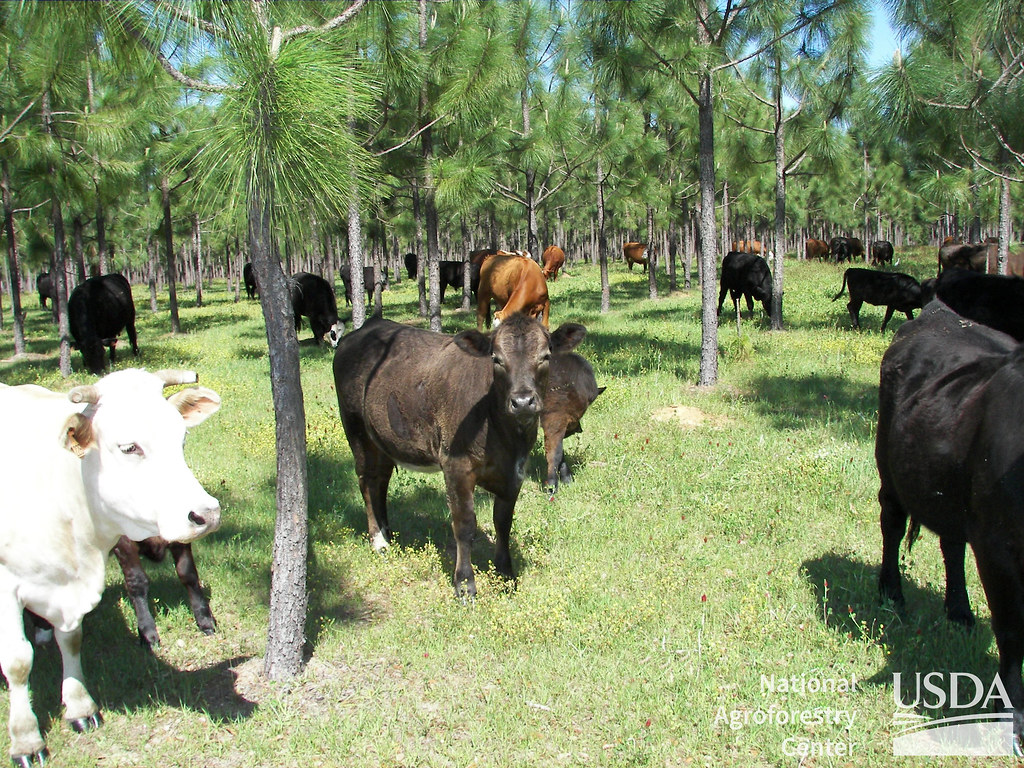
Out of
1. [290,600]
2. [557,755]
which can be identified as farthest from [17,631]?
[557,755]

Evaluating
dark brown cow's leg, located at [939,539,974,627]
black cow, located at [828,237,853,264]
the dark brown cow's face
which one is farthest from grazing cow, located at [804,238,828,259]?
the dark brown cow's face

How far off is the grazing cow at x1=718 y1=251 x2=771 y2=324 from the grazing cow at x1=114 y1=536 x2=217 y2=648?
14.9 metres

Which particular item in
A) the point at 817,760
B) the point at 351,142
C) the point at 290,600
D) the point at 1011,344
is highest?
the point at 351,142

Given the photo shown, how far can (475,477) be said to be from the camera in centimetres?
517

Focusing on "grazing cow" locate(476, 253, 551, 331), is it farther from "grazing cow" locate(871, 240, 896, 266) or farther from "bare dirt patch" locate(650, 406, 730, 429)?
"grazing cow" locate(871, 240, 896, 266)

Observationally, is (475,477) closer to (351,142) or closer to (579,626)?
(579,626)

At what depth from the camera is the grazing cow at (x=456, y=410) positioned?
193 inches

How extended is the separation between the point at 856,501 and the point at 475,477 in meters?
3.62

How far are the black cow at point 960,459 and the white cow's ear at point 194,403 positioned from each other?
3748 mm

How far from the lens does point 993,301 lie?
19.3 ft

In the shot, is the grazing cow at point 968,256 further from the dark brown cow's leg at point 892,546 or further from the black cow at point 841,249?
the black cow at point 841,249

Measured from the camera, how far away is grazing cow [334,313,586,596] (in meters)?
4.89

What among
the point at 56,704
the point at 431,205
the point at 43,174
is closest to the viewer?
the point at 56,704

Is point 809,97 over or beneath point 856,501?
over
